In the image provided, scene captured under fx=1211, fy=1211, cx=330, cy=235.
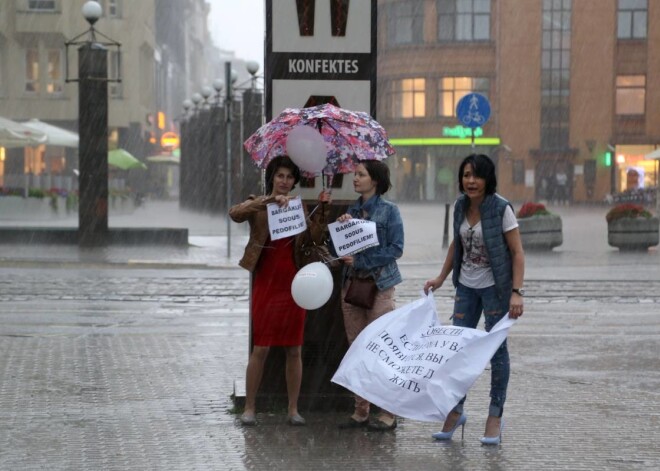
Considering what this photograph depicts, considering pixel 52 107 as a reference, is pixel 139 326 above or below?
below

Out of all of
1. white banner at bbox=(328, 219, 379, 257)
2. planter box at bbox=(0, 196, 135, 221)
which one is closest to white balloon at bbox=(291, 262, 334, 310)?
white banner at bbox=(328, 219, 379, 257)

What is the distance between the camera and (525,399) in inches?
358

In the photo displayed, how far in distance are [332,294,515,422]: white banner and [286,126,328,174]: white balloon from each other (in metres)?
1.07

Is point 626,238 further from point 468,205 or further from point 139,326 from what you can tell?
point 468,205

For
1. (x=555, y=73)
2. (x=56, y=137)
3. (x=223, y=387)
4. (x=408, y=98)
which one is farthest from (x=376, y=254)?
(x=408, y=98)

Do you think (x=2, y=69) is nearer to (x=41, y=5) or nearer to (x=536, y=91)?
(x=41, y=5)

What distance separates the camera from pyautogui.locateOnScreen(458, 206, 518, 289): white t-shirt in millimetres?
7500

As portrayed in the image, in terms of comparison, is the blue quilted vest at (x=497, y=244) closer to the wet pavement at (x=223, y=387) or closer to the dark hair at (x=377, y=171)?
the dark hair at (x=377, y=171)

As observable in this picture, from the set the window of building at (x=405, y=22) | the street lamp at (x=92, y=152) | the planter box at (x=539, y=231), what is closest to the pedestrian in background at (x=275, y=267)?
the street lamp at (x=92, y=152)

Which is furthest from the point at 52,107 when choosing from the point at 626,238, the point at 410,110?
the point at 626,238

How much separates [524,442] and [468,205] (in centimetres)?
154

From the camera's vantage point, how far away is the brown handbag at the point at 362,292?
783 cm

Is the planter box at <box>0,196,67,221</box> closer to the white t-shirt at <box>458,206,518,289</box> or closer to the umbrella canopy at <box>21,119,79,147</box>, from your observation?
the umbrella canopy at <box>21,119,79,147</box>

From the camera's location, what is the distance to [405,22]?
256ft
